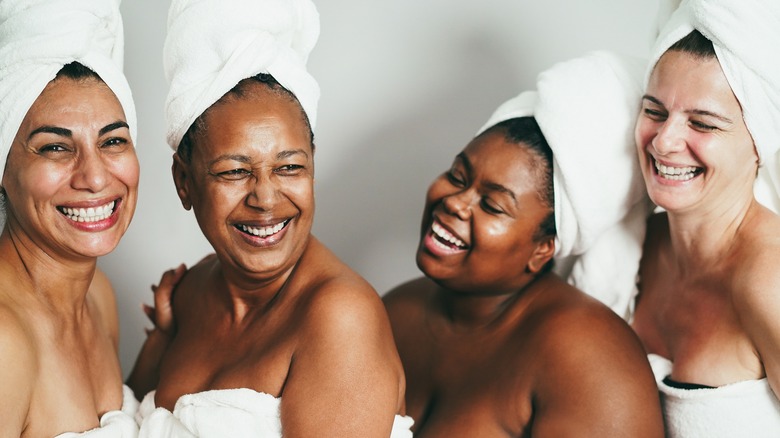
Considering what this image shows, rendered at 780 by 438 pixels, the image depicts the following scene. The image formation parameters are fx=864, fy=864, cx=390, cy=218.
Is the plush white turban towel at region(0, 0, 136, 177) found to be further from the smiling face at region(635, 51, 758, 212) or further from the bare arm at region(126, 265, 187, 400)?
the smiling face at region(635, 51, 758, 212)

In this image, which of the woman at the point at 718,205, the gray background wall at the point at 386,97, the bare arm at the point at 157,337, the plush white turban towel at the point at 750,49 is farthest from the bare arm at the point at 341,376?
the gray background wall at the point at 386,97

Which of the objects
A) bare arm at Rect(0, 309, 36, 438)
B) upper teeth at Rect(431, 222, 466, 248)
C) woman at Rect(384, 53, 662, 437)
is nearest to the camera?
bare arm at Rect(0, 309, 36, 438)

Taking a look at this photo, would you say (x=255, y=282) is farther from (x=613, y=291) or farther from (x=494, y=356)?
(x=613, y=291)

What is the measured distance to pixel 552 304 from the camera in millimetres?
2201

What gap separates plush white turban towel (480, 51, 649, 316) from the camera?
217 centimetres

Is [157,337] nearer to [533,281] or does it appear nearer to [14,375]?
[14,375]

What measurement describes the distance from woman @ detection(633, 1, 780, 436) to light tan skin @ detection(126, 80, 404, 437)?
0.75 m

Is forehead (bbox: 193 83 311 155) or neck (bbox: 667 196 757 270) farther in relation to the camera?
neck (bbox: 667 196 757 270)

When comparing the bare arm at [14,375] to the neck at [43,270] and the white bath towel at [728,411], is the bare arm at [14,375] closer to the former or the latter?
the neck at [43,270]

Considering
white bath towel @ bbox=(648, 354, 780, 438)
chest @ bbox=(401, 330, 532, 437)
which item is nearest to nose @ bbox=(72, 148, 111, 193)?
chest @ bbox=(401, 330, 532, 437)

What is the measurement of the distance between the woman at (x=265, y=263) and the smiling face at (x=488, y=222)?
36 cm

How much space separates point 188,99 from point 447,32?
1.29m

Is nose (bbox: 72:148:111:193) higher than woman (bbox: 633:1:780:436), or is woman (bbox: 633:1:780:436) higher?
nose (bbox: 72:148:111:193)

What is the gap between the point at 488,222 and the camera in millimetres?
2209
